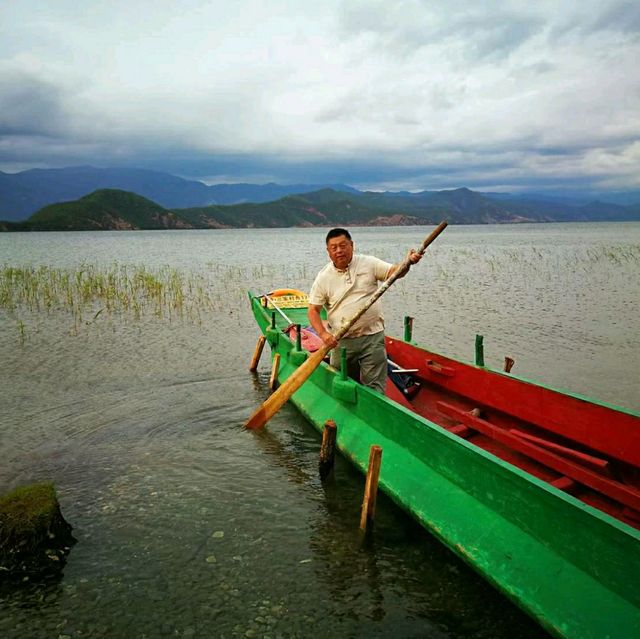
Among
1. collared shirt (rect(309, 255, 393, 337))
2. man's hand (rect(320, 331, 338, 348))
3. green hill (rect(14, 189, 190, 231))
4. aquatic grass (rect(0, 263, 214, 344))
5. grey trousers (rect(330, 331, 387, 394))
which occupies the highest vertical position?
green hill (rect(14, 189, 190, 231))

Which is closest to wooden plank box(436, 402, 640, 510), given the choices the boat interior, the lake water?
the boat interior

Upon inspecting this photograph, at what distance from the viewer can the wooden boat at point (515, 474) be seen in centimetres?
353

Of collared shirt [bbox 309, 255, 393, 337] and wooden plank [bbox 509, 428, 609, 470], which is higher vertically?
collared shirt [bbox 309, 255, 393, 337]

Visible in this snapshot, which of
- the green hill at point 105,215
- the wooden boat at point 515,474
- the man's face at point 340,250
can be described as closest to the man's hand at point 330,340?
the wooden boat at point 515,474

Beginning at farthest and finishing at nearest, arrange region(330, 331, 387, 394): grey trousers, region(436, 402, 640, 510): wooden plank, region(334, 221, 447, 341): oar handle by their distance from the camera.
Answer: region(330, 331, 387, 394): grey trousers, region(334, 221, 447, 341): oar handle, region(436, 402, 640, 510): wooden plank

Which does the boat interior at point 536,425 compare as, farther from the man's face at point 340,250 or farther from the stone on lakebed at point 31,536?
the stone on lakebed at point 31,536

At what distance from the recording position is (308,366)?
7496mm

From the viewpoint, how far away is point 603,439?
220 inches

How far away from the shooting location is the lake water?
4465mm

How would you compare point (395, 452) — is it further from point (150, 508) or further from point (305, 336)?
point (305, 336)

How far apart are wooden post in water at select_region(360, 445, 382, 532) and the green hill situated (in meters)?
162

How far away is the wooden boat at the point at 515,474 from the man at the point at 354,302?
43 cm

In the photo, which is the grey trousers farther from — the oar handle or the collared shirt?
the oar handle

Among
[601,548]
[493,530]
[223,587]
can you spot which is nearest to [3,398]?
[223,587]
